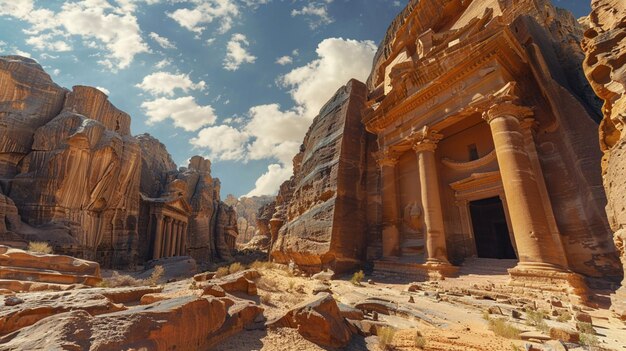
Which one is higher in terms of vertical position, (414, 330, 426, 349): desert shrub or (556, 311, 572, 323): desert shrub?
(414, 330, 426, 349): desert shrub

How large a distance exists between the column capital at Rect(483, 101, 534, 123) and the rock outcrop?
4.38 meters

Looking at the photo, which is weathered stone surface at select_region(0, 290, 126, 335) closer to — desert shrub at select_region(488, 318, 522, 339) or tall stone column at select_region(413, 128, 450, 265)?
desert shrub at select_region(488, 318, 522, 339)

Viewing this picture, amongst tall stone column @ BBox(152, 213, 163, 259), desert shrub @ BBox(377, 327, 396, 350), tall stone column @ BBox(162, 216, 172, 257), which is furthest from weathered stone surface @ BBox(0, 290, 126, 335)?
tall stone column @ BBox(162, 216, 172, 257)

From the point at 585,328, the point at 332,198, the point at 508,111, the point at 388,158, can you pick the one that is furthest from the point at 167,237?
the point at 585,328

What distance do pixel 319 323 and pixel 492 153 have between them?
422 inches

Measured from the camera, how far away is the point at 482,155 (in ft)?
39.5

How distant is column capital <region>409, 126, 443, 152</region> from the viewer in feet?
40.0

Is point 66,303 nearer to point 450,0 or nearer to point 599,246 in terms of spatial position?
point 599,246

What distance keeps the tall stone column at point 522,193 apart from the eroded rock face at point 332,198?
21.3ft

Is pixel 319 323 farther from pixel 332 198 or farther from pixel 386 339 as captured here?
pixel 332 198

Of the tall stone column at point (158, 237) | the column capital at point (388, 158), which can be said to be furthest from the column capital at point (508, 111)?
the tall stone column at point (158, 237)

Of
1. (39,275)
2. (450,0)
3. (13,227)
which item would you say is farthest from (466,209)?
(13,227)

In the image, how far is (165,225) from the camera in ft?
97.7

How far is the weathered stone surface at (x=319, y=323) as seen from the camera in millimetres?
3693
